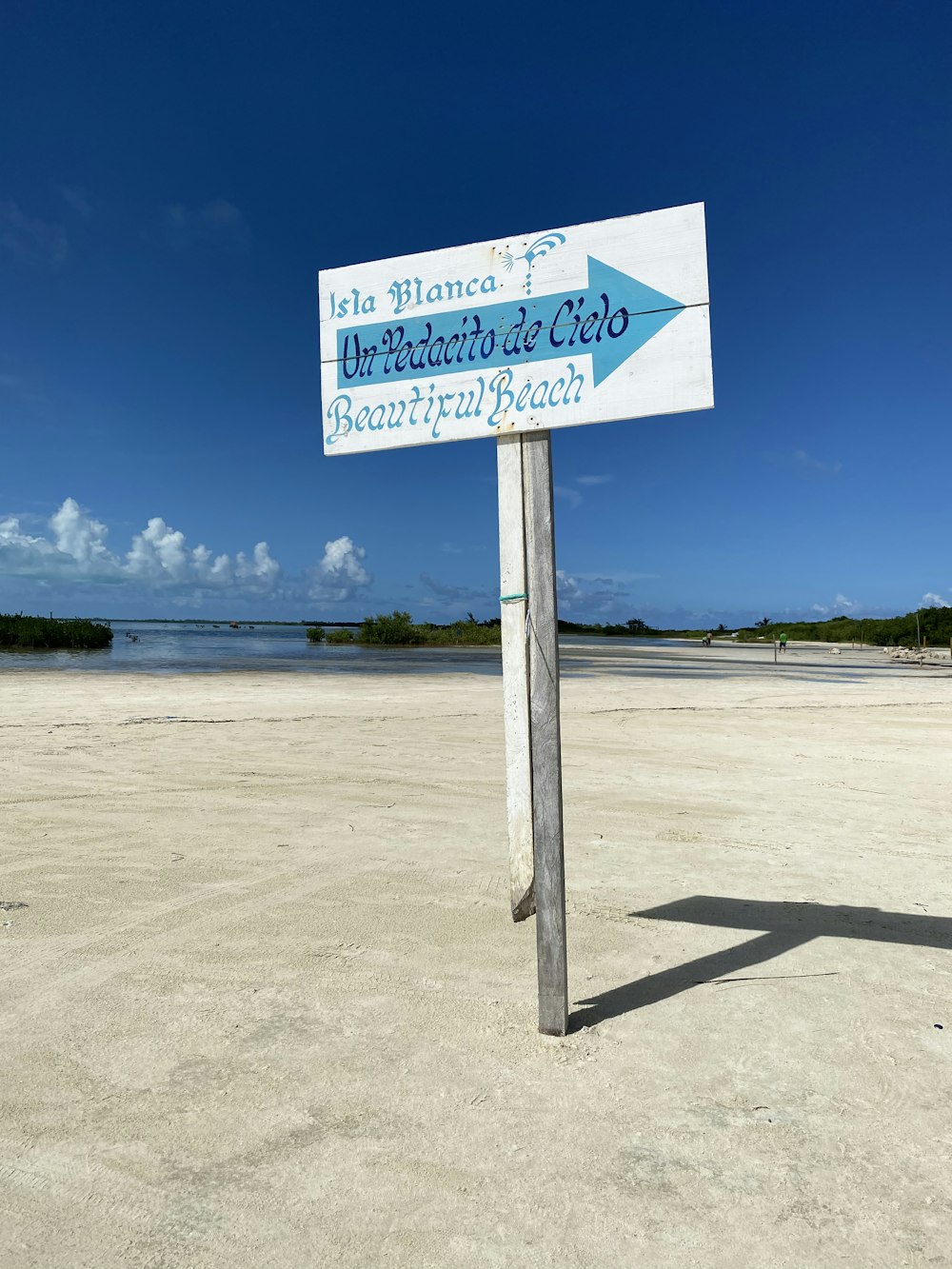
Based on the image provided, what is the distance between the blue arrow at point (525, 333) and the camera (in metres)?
2.91

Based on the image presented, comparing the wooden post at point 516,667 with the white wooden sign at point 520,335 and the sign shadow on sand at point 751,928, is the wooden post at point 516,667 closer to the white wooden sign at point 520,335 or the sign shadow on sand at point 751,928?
the white wooden sign at point 520,335

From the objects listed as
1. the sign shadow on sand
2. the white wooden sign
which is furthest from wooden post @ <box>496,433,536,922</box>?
the sign shadow on sand

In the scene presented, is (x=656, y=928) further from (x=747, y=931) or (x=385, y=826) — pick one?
(x=385, y=826)

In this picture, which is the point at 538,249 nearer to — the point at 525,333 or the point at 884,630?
the point at 525,333

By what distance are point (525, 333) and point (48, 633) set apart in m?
37.0

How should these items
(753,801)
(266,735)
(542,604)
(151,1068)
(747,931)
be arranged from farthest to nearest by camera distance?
1. (266,735)
2. (753,801)
3. (747,931)
4. (542,604)
5. (151,1068)

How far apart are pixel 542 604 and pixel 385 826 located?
301cm

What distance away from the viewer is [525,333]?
306 cm

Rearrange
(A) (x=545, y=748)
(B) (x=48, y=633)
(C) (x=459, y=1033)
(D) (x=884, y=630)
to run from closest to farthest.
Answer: (C) (x=459, y=1033) → (A) (x=545, y=748) → (B) (x=48, y=633) → (D) (x=884, y=630)

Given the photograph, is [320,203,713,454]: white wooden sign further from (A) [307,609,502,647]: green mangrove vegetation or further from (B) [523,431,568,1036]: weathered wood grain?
(A) [307,609,502,647]: green mangrove vegetation

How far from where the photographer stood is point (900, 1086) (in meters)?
2.42

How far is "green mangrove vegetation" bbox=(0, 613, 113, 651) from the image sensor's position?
33906mm

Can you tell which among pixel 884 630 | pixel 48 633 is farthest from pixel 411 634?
pixel 884 630

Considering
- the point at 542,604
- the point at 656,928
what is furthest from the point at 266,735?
the point at 542,604
